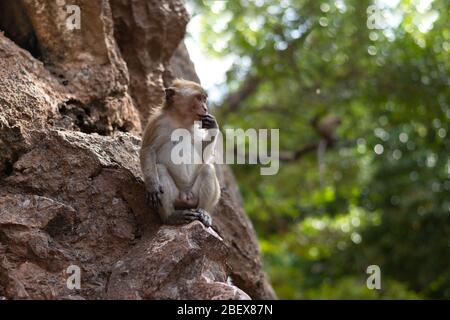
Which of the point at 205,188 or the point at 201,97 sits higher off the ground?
the point at 201,97

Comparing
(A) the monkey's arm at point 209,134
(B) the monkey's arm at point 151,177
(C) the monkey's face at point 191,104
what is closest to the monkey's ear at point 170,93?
(C) the monkey's face at point 191,104

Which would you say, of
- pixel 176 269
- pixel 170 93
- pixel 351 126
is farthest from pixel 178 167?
pixel 351 126

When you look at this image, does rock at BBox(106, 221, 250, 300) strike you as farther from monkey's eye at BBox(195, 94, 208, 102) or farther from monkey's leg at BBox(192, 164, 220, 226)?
monkey's eye at BBox(195, 94, 208, 102)

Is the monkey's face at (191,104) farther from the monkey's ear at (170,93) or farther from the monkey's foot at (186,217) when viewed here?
the monkey's foot at (186,217)

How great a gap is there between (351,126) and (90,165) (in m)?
9.82

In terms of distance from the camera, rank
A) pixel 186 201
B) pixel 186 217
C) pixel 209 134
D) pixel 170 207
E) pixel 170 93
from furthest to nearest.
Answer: pixel 170 93, pixel 209 134, pixel 186 201, pixel 170 207, pixel 186 217

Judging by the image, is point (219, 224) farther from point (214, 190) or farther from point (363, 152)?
point (363, 152)

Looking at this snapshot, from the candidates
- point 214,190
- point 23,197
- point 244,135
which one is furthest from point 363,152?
point 23,197

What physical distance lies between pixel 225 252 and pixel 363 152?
1104 centimetres

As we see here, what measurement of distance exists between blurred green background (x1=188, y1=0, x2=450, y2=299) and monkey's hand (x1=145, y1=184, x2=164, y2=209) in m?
7.67

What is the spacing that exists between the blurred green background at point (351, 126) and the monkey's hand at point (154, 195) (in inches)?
302

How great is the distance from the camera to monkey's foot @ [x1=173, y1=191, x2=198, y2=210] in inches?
286

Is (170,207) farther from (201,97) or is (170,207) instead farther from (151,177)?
(201,97)

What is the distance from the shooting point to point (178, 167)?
7379 mm
